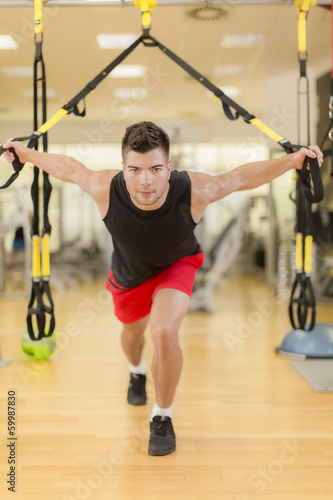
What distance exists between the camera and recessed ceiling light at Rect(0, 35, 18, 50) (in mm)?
5336

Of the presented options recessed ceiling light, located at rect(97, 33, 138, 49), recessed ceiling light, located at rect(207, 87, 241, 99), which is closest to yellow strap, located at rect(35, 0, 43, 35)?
recessed ceiling light, located at rect(97, 33, 138, 49)

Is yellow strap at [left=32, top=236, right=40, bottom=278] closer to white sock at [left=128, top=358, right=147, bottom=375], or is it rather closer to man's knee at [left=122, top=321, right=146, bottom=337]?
man's knee at [left=122, top=321, right=146, bottom=337]

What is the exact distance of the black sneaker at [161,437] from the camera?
1854 mm

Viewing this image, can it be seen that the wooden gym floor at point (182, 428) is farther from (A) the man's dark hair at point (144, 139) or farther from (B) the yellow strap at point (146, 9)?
(B) the yellow strap at point (146, 9)

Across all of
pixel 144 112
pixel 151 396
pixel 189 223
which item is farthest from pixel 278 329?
pixel 144 112

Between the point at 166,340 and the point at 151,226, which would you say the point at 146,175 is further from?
the point at 166,340

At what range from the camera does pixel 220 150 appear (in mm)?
9945

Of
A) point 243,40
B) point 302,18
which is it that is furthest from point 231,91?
point 302,18

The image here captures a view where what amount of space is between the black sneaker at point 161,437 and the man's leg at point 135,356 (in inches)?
17.7

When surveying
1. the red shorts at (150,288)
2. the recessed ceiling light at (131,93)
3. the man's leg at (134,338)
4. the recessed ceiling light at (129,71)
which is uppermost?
the recessed ceiling light at (131,93)

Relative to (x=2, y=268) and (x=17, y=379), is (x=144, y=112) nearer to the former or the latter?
(x=2, y=268)

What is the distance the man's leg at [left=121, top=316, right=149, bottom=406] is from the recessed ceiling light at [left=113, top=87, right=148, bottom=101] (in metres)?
5.58

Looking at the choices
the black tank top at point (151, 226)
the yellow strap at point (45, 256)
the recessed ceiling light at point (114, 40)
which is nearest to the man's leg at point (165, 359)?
the black tank top at point (151, 226)

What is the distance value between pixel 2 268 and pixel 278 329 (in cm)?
373
